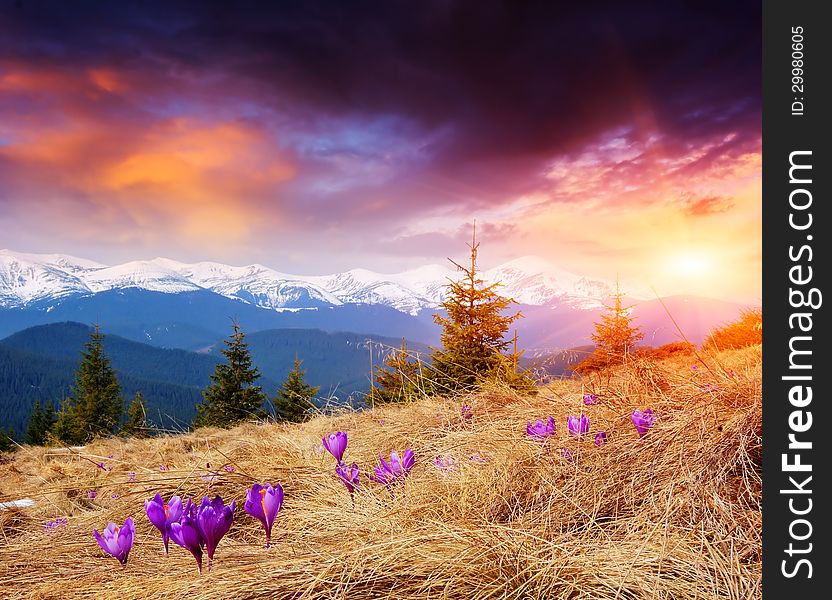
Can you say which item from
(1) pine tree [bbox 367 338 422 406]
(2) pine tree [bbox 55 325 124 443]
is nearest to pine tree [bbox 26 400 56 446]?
(2) pine tree [bbox 55 325 124 443]

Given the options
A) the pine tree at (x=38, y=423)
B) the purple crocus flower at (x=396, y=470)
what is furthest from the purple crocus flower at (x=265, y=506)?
the pine tree at (x=38, y=423)

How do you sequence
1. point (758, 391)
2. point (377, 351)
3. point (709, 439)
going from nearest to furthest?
point (709, 439) < point (758, 391) < point (377, 351)

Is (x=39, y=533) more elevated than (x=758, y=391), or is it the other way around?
(x=758, y=391)

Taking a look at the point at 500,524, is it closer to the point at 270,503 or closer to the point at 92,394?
the point at 270,503

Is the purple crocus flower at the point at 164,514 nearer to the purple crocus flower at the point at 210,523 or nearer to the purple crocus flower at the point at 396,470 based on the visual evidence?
the purple crocus flower at the point at 210,523

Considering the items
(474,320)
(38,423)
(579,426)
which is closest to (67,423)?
(38,423)

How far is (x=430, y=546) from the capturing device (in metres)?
1.29

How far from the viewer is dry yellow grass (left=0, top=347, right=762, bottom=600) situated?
1.19 metres

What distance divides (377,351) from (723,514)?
3.42 m

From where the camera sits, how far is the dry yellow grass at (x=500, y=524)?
119 centimetres

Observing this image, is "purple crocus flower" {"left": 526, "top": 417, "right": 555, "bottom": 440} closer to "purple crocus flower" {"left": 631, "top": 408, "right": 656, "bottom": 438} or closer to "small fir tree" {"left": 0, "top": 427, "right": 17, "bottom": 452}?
"purple crocus flower" {"left": 631, "top": 408, "right": 656, "bottom": 438}
